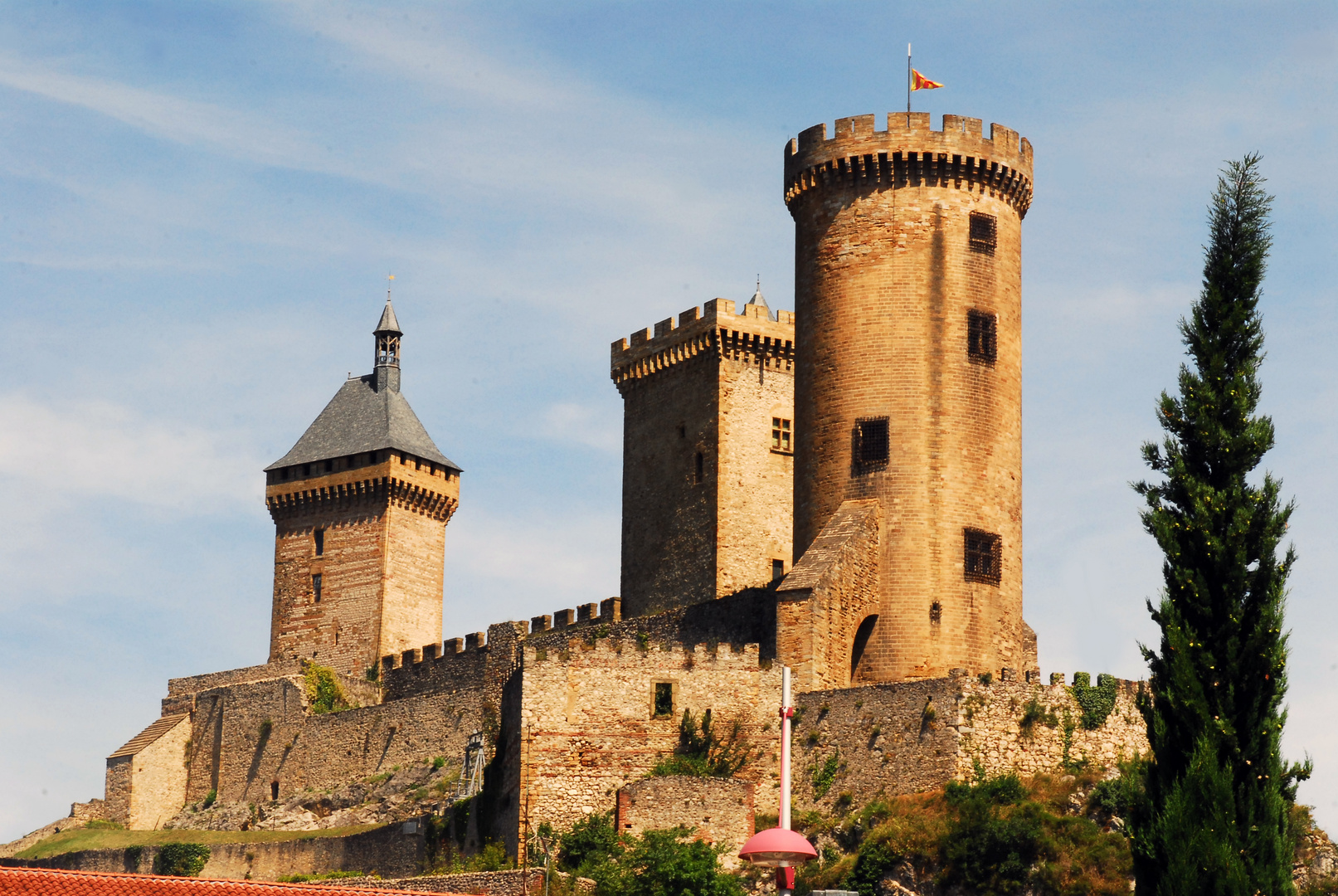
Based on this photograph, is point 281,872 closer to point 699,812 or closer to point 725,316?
point 699,812

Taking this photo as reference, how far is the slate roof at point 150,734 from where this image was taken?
69125 mm

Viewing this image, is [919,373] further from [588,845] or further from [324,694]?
[324,694]

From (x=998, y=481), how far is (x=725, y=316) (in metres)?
12.3

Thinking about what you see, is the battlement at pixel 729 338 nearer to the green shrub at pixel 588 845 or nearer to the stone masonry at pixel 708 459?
the stone masonry at pixel 708 459

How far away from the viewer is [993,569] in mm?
51500

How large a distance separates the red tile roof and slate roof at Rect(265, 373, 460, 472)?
38.5m

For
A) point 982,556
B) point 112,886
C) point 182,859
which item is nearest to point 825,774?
point 982,556

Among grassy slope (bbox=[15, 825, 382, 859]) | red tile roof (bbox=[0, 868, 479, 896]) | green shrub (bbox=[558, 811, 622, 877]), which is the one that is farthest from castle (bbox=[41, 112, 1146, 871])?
red tile roof (bbox=[0, 868, 479, 896])

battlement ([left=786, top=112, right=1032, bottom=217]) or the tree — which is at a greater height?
battlement ([left=786, top=112, right=1032, bottom=217])

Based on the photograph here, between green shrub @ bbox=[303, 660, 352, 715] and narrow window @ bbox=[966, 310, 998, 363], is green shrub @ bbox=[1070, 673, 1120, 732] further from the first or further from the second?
green shrub @ bbox=[303, 660, 352, 715]

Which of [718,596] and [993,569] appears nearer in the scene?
[993,569]

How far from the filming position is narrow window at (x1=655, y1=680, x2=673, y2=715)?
46219 mm

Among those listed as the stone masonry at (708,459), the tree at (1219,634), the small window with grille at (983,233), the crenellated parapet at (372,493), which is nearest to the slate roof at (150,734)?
the crenellated parapet at (372,493)

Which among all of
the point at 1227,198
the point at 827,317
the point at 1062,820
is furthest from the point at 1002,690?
the point at 1227,198
